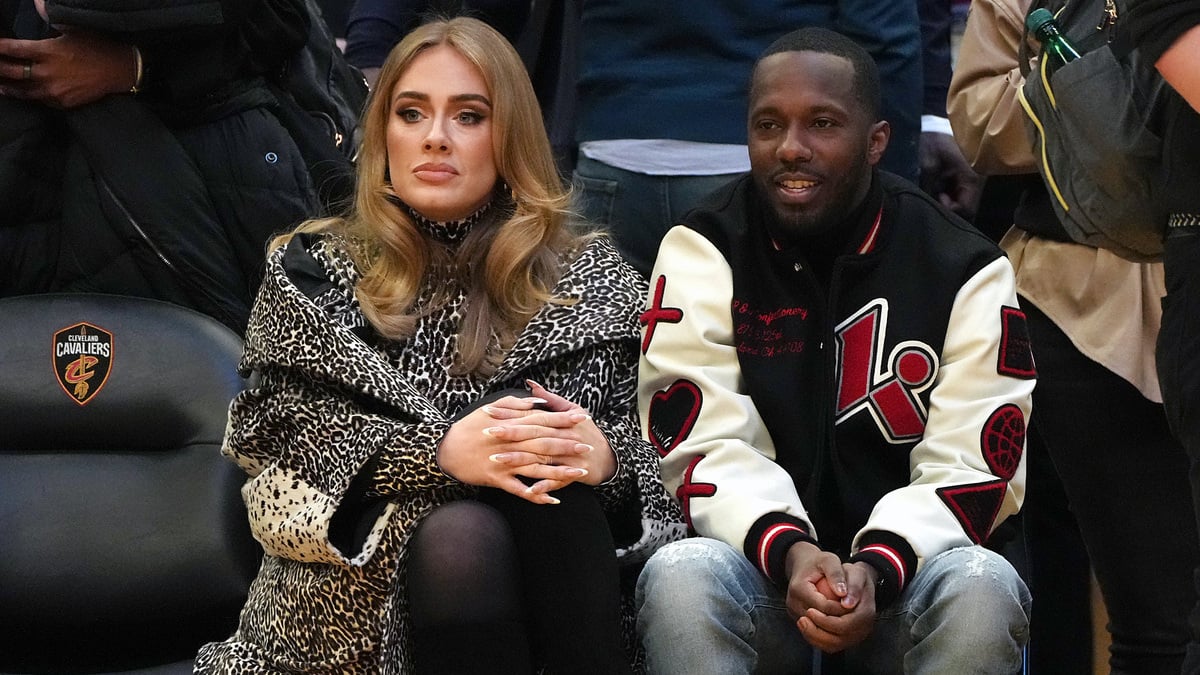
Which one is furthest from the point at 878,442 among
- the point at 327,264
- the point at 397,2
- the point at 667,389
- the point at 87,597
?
the point at 397,2

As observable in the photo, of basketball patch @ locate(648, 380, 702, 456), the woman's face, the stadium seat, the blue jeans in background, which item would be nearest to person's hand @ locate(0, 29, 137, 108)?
the stadium seat

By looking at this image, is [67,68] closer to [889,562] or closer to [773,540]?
[773,540]

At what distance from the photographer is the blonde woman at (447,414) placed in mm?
2455

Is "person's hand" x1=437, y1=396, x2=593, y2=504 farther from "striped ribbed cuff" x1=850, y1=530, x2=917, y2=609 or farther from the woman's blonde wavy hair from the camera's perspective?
"striped ribbed cuff" x1=850, y1=530, x2=917, y2=609

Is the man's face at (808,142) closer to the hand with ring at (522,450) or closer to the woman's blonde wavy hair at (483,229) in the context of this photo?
the woman's blonde wavy hair at (483,229)

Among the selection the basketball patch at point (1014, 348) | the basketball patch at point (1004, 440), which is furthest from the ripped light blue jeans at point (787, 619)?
the basketball patch at point (1014, 348)

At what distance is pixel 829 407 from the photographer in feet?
8.69

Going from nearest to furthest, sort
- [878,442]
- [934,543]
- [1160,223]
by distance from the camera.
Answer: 1. [1160,223]
2. [934,543]
3. [878,442]

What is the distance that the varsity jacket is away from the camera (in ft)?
8.40

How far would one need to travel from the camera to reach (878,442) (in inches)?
105

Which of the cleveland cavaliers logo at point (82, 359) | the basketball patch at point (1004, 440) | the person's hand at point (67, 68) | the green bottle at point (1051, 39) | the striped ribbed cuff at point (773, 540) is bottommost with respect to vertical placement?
the striped ribbed cuff at point (773, 540)

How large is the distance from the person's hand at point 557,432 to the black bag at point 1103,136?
0.86 meters

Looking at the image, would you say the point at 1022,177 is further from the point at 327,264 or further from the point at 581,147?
the point at 327,264

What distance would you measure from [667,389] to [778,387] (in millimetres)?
195
